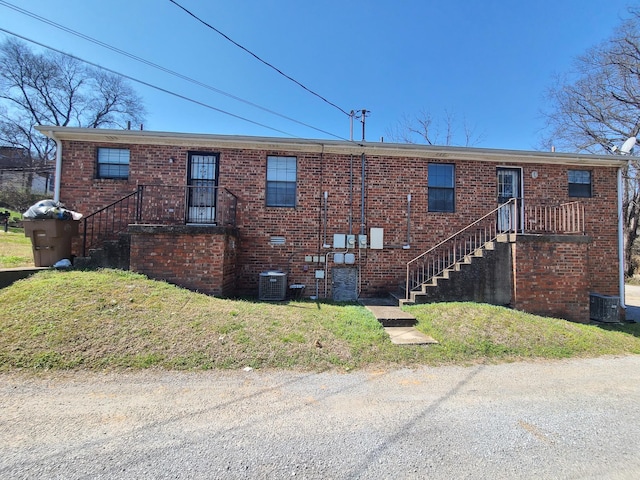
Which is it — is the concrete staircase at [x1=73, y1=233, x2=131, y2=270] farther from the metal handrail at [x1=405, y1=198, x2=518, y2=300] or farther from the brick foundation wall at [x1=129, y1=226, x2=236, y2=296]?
the metal handrail at [x1=405, y1=198, x2=518, y2=300]

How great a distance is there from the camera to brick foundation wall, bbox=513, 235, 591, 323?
701 centimetres

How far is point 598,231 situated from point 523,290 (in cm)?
412

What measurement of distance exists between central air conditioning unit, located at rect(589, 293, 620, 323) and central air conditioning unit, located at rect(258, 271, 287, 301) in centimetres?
800

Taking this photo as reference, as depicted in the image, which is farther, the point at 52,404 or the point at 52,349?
the point at 52,349

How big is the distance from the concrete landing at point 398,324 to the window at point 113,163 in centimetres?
722

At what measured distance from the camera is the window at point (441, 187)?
28.9ft

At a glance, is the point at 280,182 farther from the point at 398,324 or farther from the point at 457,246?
the point at 457,246

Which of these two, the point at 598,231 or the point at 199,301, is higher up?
the point at 598,231

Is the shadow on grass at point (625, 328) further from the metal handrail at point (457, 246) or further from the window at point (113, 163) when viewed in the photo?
the window at point (113, 163)

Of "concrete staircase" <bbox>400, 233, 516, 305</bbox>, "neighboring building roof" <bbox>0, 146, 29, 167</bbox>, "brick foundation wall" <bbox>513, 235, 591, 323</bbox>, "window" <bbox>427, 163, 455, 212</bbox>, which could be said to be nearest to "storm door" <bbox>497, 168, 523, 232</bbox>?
"window" <bbox>427, 163, 455, 212</bbox>

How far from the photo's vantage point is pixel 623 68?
1731 cm

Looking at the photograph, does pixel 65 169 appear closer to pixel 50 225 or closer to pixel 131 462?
pixel 50 225

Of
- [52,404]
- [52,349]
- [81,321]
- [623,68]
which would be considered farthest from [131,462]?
[623,68]

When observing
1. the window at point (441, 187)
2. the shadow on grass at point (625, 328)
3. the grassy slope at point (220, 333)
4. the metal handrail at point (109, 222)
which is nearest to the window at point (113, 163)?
the metal handrail at point (109, 222)
